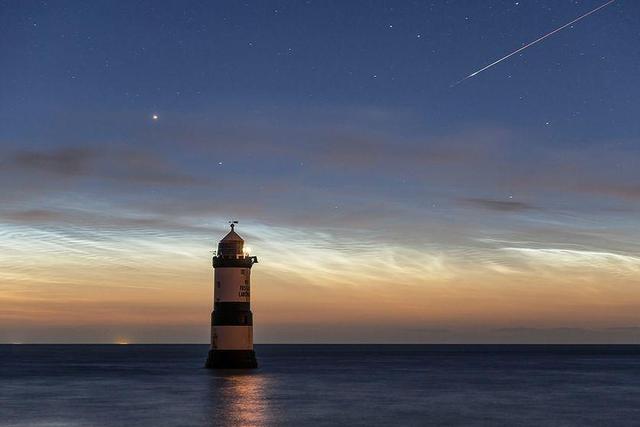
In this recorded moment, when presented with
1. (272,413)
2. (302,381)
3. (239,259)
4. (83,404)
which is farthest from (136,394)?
(302,381)

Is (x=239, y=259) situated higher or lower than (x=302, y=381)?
higher

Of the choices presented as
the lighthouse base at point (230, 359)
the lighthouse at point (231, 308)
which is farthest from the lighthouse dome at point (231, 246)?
the lighthouse base at point (230, 359)

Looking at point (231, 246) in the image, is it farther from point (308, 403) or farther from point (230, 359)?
point (308, 403)

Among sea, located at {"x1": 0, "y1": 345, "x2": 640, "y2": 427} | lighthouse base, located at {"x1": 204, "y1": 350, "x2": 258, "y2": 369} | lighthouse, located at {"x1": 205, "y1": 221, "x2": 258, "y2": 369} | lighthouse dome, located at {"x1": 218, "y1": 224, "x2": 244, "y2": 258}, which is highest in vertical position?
lighthouse dome, located at {"x1": 218, "y1": 224, "x2": 244, "y2": 258}

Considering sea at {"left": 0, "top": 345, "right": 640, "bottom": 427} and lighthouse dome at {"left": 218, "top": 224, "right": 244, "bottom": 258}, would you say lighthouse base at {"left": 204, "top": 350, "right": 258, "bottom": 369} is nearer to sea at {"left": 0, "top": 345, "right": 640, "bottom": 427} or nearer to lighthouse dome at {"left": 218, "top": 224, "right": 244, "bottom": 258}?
sea at {"left": 0, "top": 345, "right": 640, "bottom": 427}

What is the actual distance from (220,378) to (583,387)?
104 feet

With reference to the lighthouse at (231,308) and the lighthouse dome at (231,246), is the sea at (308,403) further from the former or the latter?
the lighthouse dome at (231,246)

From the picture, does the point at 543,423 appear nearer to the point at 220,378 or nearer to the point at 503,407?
the point at 503,407

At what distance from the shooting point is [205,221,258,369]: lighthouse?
63844 millimetres

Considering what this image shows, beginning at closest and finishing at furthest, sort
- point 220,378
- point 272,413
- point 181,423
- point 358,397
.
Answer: point 181,423 → point 272,413 → point 358,397 → point 220,378

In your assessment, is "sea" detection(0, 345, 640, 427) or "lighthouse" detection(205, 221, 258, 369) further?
"lighthouse" detection(205, 221, 258, 369)

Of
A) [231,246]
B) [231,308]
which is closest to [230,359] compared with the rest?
[231,308]

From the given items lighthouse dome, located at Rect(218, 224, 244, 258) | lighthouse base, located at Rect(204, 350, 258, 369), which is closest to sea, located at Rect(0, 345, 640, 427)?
lighthouse base, located at Rect(204, 350, 258, 369)

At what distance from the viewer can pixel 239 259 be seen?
212 feet
